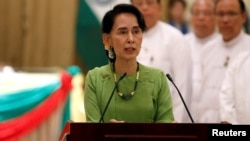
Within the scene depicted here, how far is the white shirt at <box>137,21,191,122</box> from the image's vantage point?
11.3 ft

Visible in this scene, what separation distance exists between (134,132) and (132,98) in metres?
0.39

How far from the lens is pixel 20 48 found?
6492 millimetres

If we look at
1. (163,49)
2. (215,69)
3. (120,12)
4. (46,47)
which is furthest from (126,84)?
(46,47)

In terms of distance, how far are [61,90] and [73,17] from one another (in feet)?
4.97

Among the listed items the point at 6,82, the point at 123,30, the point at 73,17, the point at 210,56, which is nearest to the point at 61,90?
the point at 6,82

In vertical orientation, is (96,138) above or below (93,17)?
below

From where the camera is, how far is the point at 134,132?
2.34 m

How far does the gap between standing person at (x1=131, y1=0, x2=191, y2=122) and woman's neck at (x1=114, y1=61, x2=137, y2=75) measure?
1.72 feet

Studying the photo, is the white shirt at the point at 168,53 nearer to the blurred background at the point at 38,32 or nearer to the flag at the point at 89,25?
the flag at the point at 89,25

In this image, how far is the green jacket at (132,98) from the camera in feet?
8.84

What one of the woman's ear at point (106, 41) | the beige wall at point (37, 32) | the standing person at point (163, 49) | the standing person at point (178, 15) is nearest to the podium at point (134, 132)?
the woman's ear at point (106, 41)

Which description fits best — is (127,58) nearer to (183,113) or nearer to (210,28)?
(183,113)

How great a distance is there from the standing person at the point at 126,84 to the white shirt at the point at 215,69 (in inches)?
42.6

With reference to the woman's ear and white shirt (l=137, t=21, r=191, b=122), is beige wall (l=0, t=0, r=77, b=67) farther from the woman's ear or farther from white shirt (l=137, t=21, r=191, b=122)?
the woman's ear
